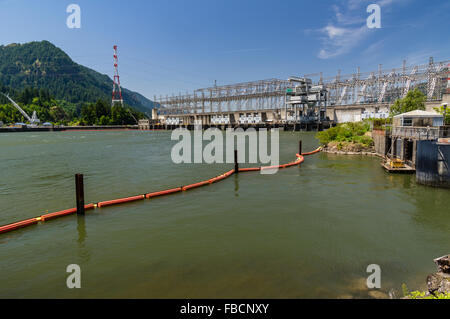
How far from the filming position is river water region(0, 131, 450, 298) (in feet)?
26.4

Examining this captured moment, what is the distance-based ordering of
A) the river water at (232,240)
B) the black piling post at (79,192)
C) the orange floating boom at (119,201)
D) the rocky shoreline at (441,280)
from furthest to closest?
the orange floating boom at (119,201) < the black piling post at (79,192) < the river water at (232,240) < the rocky shoreline at (441,280)

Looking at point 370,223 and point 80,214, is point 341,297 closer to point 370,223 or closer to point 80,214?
point 370,223

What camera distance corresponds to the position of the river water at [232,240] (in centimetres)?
804

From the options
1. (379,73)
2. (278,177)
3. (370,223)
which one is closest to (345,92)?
(379,73)

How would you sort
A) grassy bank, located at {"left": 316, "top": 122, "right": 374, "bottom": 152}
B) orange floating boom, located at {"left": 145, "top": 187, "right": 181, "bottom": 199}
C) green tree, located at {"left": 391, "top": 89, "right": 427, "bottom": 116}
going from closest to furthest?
orange floating boom, located at {"left": 145, "top": 187, "right": 181, "bottom": 199}
grassy bank, located at {"left": 316, "top": 122, "right": 374, "bottom": 152}
green tree, located at {"left": 391, "top": 89, "right": 427, "bottom": 116}

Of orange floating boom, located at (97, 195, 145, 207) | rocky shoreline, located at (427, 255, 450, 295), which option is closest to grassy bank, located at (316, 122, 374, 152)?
orange floating boom, located at (97, 195, 145, 207)

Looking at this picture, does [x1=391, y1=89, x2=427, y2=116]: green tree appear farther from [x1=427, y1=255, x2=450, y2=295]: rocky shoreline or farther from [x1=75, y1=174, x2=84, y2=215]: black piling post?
[x1=75, y1=174, x2=84, y2=215]: black piling post

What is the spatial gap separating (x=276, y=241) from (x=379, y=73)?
121 meters

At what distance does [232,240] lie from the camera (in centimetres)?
1115

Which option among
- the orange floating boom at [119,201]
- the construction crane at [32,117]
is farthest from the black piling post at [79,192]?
the construction crane at [32,117]
